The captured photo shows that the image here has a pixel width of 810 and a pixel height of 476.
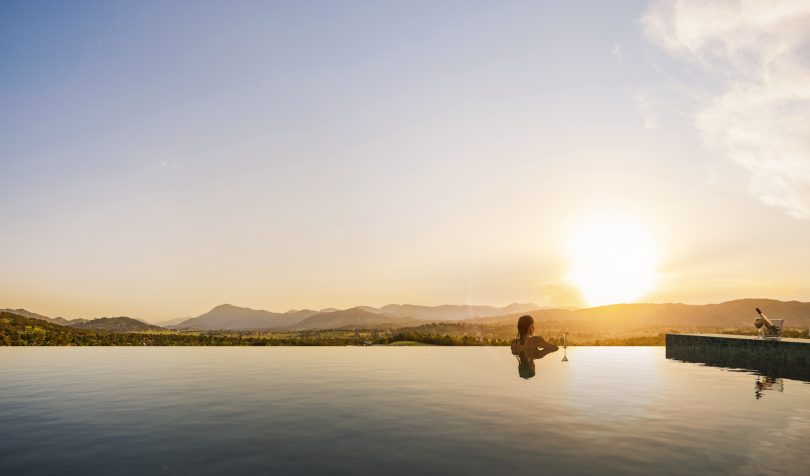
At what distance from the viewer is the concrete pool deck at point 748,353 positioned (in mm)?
39938

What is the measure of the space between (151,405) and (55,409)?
3.96 metres

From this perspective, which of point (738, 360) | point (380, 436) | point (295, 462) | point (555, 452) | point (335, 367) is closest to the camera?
point (295, 462)

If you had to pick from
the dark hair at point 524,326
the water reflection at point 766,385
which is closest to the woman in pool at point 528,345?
the dark hair at point 524,326

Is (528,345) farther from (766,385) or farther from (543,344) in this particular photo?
(766,385)

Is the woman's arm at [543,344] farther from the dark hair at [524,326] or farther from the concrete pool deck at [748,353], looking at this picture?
the concrete pool deck at [748,353]

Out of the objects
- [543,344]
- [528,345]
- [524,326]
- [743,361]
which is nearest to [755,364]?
[743,361]

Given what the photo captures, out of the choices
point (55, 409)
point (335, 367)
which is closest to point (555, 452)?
point (55, 409)

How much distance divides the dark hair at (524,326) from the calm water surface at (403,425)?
21.1 meters

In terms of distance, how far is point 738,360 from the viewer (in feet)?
157

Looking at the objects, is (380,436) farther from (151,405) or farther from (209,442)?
(151,405)

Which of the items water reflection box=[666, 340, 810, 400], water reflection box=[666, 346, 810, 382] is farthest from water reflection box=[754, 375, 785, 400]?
water reflection box=[666, 346, 810, 382]

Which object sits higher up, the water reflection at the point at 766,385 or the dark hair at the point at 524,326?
the dark hair at the point at 524,326

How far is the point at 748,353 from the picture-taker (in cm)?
4703

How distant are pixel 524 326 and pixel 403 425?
41.9 m
